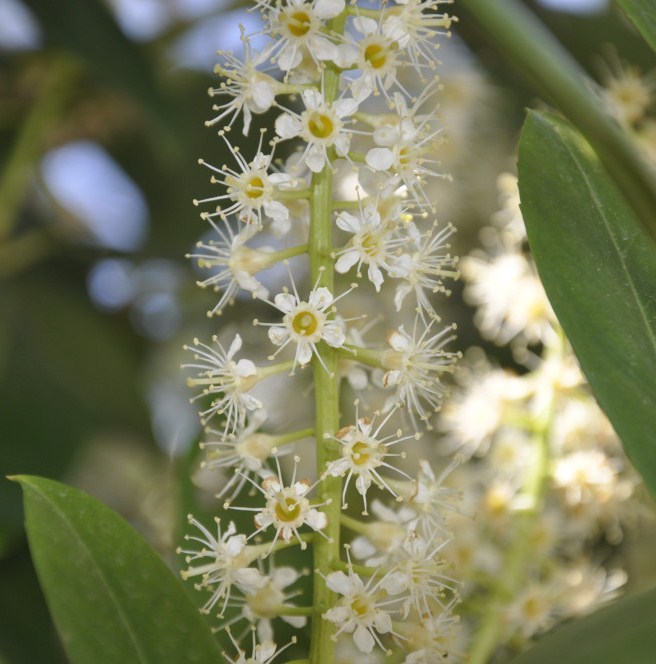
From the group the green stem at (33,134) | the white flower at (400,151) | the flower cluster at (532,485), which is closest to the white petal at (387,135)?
the white flower at (400,151)

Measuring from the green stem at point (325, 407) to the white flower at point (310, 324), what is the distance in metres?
0.01

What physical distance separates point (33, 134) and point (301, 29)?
30.2 inches

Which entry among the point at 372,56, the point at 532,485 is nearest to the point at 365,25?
the point at 372,56

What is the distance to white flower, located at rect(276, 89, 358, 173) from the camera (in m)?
0.64

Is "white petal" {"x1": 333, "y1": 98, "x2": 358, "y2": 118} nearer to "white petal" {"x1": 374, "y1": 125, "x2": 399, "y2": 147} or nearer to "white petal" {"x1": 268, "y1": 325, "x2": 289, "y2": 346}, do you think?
"white petal" {"x1": 374, "y1": 125, "x2": 399, "y2": 147}

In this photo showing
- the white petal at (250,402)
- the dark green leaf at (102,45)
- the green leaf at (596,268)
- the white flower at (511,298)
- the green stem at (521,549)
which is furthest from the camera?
the dark green leaf at (102,45)

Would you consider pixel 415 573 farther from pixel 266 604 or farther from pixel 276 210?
pixel 276 210

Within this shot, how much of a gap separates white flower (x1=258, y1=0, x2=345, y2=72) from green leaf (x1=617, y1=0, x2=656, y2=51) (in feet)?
0.52

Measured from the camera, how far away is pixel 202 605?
727 millimetres

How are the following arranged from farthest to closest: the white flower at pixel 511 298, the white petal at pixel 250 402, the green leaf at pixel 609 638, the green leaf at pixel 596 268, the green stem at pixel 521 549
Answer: the white flower at pixel 511 298
the green stem at pixel 521 549
the white petal at pixel 250 402
the green leaf at pixel 596 268
the green leaf at pixel 609 638

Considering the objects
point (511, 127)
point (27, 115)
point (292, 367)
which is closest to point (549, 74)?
point (292, 367)

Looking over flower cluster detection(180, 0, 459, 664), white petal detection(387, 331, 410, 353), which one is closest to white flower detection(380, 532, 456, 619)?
flower cluster detection(180, 0, 459, 664)

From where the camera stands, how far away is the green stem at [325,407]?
0.62 meters

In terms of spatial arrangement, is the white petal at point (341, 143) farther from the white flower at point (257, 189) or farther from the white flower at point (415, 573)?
the white flower at point (415, 573)
